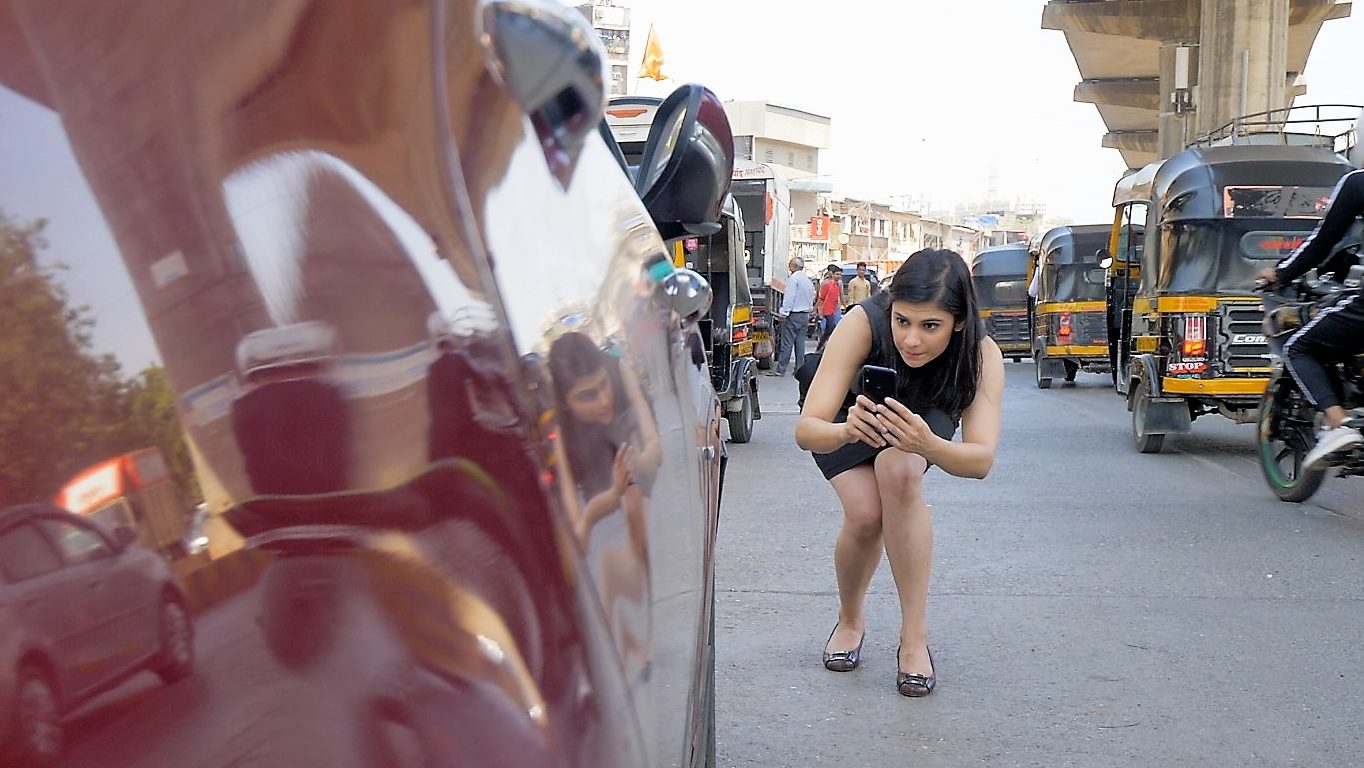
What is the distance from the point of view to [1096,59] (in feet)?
153

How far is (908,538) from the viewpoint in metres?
4.46

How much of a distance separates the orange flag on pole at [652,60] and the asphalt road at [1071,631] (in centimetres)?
963

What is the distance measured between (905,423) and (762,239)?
18118 millimetres

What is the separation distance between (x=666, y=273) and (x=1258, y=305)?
30.8 ft

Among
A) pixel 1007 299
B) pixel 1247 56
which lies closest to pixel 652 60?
pixel 1007 299

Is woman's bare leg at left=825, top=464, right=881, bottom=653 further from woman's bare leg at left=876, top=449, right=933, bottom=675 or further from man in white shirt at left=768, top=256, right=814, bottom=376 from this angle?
man in white shirt at left=768, top=256, right=814, bottom=376

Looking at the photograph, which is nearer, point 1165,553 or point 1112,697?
point 1112,697

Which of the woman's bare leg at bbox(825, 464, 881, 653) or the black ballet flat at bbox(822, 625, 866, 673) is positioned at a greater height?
the woman's bare leg at bbox(825, 464, 881, 653)

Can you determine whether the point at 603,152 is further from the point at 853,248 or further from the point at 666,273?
the point at 853,248

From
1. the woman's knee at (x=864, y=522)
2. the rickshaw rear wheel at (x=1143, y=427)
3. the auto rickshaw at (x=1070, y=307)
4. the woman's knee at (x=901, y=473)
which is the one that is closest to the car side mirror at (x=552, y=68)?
the woman's knee at (x=901, y=473)

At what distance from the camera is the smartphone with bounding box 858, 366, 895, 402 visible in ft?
13.0

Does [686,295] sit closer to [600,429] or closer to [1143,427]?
[600,429]

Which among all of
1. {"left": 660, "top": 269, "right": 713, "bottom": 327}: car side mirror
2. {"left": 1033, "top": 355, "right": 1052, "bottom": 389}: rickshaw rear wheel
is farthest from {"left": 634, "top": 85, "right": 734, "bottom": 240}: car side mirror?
{"left": 1033, "top": 355, "right": 1052, "bottom": 389}: rickshaw rear wheel

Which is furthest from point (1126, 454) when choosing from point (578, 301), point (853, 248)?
point (853, 248)
